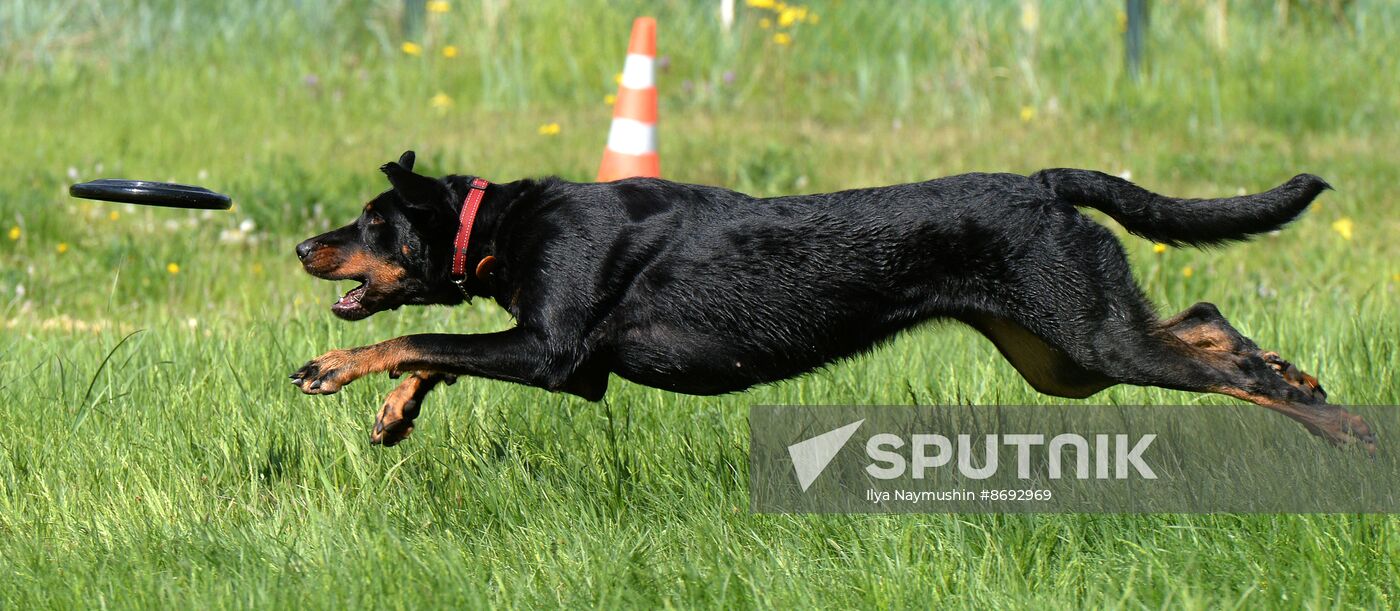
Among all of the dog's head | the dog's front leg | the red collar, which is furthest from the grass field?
the red collar

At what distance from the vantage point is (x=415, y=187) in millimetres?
4020

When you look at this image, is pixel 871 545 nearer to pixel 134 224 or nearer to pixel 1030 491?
pixel 1030 491

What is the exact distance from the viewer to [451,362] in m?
3.87

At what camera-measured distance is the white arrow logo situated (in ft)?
13.2

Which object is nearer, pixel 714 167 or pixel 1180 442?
pixel 1180 442

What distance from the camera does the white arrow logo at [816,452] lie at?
4037 mm

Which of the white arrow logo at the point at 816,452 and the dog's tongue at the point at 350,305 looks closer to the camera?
the white arrow logo at the point at 816,452

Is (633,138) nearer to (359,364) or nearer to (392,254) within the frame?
(392,254)

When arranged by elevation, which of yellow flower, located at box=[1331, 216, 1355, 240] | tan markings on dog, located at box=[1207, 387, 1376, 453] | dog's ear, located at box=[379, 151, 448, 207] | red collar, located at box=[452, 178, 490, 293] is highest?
yellow flower, located at box=[1331, 216, 1355, 240]

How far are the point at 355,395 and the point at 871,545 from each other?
1887 millimetres

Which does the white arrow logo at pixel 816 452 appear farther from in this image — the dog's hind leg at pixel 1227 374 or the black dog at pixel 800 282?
the dog's hind leg at pixel 1227 374

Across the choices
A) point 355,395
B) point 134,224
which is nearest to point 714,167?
point 134,224

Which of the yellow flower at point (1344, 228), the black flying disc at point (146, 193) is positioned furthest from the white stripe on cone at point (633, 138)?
the yellow flower at point (1344, 228)

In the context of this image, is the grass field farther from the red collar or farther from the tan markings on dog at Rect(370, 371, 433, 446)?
the red collar
